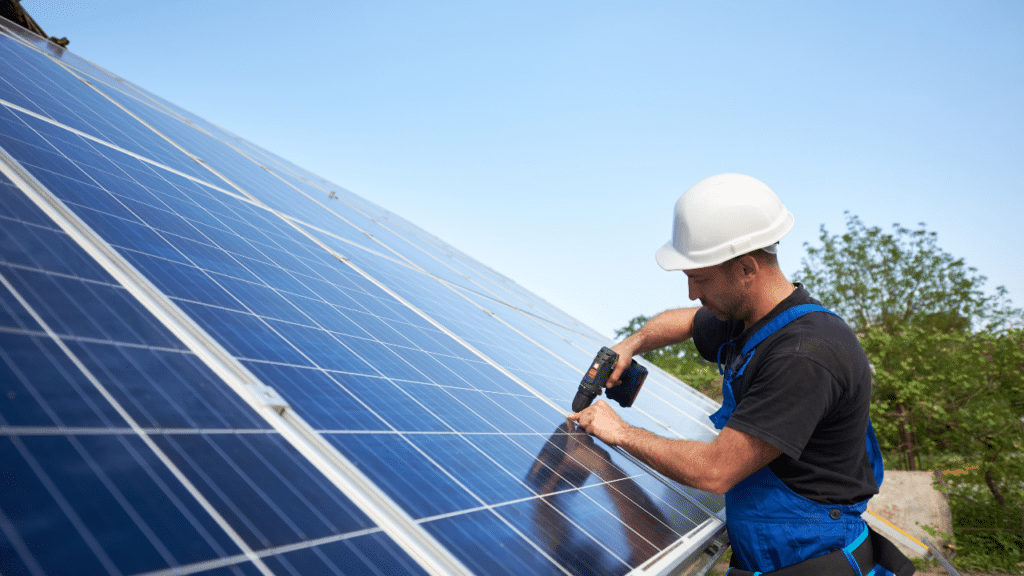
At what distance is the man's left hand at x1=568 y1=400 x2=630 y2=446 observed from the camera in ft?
12.4

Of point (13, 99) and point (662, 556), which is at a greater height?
point (13, 99)

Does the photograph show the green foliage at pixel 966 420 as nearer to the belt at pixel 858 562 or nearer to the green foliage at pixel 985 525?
the green foliage at pixel 985 525

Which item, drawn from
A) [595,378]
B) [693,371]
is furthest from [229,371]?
[693,371]

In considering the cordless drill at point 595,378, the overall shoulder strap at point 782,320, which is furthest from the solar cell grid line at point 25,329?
the cordless drill at point 595,378

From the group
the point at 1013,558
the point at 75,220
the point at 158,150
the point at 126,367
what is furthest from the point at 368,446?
the point at 1013,558

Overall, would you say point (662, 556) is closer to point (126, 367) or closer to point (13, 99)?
point (126, 367)

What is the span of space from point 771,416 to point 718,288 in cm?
95

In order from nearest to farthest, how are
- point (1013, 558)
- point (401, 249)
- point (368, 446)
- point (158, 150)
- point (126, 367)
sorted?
point (126, 367) < point (368, 446) < point (158, 150) < point (401, 249) < point (1013, 558)

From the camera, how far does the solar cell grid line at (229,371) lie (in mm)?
2070

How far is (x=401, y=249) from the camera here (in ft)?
30.7

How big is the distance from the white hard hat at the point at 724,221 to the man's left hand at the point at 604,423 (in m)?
1.04

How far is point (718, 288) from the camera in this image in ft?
11.8

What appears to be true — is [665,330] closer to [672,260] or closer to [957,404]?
[672,260]

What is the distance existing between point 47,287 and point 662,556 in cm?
292
